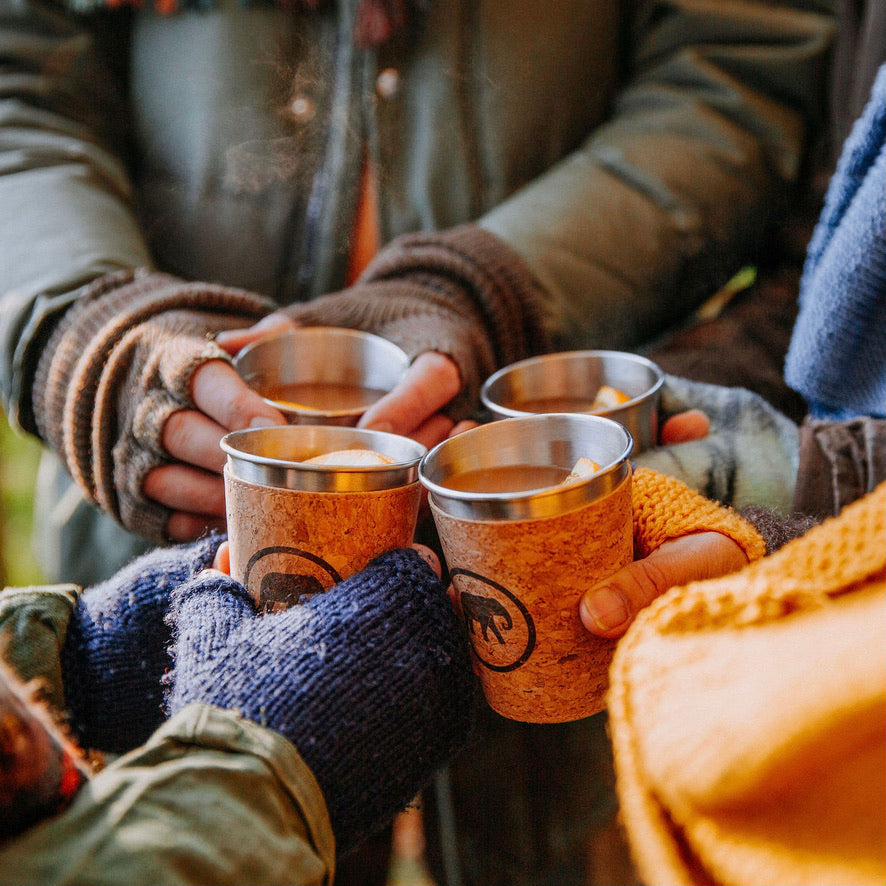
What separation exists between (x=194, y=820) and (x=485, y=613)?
0.21m

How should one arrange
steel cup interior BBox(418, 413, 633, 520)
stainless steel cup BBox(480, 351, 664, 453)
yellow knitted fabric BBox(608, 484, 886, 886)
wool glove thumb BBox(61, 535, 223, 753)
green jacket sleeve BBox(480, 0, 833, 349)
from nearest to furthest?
yellow knitted fabric BBox(608, 484, 886, 886) → steel cup interior BBox(418, 413, 633, 520) → wool glove thumb BBox(61, 535, 223, 753) → stainless steel cup BBox(480, 351, 664, 453) → green jacket sleeve BBox(480, 0, 833, 349)

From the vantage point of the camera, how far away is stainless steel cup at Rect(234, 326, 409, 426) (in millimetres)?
806

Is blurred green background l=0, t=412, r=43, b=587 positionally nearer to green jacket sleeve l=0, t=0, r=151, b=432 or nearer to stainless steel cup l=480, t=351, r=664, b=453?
green jacket sleeve l=0, t=0, r=151, b=432

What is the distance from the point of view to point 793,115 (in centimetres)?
119

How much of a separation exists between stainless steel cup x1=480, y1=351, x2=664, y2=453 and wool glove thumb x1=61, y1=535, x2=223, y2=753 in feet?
1.04

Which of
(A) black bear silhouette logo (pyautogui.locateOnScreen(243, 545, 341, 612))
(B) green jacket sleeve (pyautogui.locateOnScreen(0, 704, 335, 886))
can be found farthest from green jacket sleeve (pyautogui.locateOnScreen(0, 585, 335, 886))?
(A) black bear silhouette logo (pyautogui.locateOnScreen(243, 545, 341, 612))

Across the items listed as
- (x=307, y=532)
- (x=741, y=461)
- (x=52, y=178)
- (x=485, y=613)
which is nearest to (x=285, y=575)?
(x=307, y=532)

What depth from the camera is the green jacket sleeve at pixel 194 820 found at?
0.38 m

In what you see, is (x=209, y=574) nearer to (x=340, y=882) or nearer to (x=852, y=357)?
(x=852, y=357)

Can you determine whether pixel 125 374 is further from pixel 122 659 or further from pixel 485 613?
pixel 485 613

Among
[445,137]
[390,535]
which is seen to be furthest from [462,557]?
[445,137]

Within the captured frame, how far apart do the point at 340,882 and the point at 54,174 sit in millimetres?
1142

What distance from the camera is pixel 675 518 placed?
0.58 m

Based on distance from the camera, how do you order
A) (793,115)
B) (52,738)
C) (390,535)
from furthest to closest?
(793,115) < (390,535) < (52,738)
